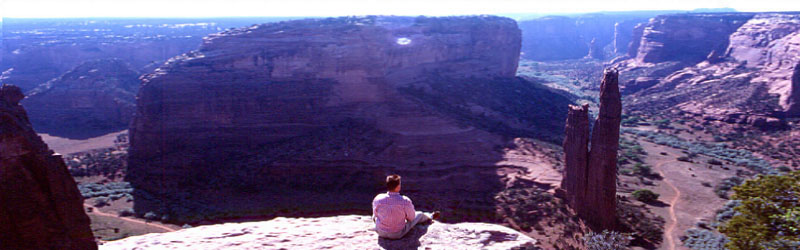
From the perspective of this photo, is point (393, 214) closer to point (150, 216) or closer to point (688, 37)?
point (150, 216)

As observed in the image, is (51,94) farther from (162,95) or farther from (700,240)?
(700,240)

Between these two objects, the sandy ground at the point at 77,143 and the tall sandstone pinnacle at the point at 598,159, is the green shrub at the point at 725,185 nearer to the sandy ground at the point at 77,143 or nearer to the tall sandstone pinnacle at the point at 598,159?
the tall sandstone pinnacle at the point at 598,159

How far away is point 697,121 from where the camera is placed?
67.4 metres

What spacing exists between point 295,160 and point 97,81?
5687cm

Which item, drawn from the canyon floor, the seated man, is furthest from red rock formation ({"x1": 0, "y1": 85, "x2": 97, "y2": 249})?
the canyon floor

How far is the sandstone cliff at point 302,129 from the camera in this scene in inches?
1439

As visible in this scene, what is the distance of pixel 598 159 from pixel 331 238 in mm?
21045

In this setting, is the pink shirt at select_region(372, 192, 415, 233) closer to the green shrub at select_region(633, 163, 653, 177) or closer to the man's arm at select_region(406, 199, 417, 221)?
the man's arm at select_region(406, 199, 417, 221)

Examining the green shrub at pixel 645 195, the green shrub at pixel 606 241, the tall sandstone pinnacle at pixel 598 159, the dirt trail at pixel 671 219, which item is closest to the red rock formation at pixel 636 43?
the dirt trail at pixel 671 219

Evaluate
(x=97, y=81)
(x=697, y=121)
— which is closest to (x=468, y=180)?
(x=697, y=121)

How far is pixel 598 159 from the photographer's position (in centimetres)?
2711

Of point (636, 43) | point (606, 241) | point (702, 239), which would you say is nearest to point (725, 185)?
point (702, 239)

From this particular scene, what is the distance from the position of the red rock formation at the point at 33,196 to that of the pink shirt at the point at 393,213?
6.81 m

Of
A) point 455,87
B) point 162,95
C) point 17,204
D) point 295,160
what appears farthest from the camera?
point 455,87
